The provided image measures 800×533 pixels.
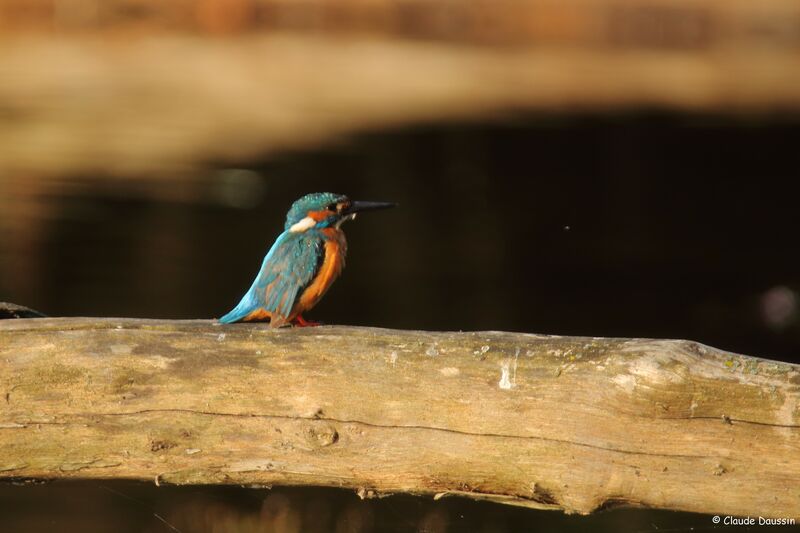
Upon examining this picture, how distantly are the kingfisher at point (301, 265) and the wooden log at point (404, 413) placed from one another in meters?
0.33

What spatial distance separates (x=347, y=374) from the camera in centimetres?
289

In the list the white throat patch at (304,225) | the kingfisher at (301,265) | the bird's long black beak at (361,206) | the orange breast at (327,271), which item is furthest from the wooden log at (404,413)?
the bird's long black beak at (361,206)

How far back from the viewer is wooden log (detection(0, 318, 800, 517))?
2.80 meters

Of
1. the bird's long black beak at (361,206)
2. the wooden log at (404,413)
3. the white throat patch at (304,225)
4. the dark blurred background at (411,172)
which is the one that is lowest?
the wooden log at (404,413)

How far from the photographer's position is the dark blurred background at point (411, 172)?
31.1 feet

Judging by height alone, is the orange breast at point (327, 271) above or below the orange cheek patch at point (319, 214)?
below

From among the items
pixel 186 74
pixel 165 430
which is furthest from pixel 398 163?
pixel 165 430

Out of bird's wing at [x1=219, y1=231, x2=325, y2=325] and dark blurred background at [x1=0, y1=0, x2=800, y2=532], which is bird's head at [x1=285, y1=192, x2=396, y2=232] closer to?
bird's wing at [x1=219, y1=231, x2=325, y2=325]

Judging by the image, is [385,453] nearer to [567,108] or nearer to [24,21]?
[567,108]

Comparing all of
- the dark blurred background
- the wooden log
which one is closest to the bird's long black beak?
the wooden log

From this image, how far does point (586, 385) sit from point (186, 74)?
2120 centimetres

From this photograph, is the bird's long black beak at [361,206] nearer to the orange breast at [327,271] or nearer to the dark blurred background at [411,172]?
the orange breast at [327,271]

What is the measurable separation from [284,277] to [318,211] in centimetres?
29

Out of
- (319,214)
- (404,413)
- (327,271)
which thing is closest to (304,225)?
(319,214)
